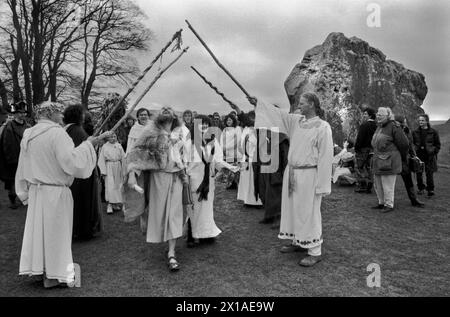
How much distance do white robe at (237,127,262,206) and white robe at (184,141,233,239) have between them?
2525mm

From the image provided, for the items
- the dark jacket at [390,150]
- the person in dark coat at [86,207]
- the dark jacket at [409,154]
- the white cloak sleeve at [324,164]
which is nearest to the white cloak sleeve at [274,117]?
the white cloak sleeve at [324,164]

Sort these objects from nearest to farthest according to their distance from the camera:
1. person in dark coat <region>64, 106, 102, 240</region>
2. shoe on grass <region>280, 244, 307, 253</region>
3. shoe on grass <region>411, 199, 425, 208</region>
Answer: shoe on grass <region>280, 244, 307, 253</region>
person in dark coat <region>64, 106, 102, 240</region>
shoe on grass <region>411, 199, 425, 208</region>

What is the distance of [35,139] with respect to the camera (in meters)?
3.84

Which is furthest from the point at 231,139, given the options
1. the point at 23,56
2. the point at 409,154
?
the point at 23,56

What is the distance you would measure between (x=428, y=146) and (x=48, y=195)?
790 cm

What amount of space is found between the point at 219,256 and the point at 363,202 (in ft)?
14.4

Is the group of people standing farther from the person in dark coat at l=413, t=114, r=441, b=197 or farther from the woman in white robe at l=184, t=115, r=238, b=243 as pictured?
the woman in white robe at l=184, t=115, r=238, b=243

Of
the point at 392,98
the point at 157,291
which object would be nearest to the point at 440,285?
the point at 157,291

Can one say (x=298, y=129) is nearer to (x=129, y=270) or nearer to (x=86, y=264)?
(x=129, y=270)

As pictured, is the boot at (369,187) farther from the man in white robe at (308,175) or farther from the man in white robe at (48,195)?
the man in white robe at (48,195)

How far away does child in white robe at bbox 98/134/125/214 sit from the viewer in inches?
303

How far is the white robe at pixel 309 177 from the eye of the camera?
14.8 ft

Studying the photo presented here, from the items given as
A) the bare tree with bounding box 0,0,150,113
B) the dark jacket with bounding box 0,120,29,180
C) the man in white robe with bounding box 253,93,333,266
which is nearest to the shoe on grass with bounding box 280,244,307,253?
the man in white robe with bounding box 253,93,333,266

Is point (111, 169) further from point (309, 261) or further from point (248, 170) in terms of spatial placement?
point (309, 261)
